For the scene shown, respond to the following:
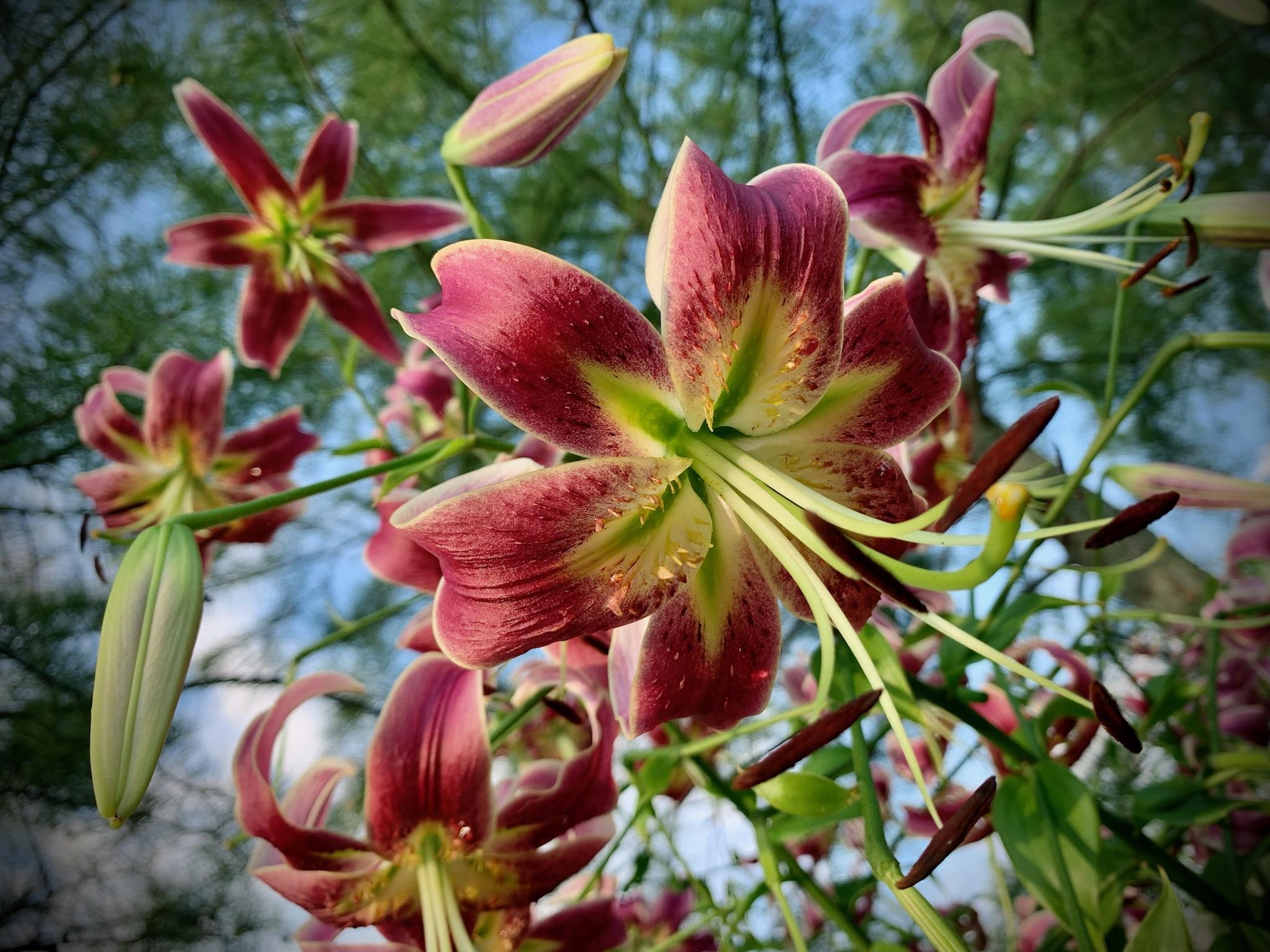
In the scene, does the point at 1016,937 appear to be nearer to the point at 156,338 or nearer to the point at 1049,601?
the point at 1049,601

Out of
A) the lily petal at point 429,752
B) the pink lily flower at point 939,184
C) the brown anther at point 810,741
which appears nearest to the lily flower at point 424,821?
the lily petal at point 429,752

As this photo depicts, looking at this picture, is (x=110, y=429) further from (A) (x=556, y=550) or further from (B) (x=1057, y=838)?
(B) (x=1057, y=838)

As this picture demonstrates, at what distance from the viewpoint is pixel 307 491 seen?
0.28 meters

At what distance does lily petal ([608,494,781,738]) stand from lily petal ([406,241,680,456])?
0.07m

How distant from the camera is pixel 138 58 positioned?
2.90 ft

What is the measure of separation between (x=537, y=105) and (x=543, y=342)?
165 millimetres

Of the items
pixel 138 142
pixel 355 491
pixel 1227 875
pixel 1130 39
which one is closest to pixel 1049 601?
pixel 1227 875

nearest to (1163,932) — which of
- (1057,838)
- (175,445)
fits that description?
(1057,838)

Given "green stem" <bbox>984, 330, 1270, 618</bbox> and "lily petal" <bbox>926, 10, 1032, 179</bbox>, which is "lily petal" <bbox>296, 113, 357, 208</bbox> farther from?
"green stem" <bbox>984, 330, 1270, 618</bbox>

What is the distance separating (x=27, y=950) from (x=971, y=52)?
2.42 feet

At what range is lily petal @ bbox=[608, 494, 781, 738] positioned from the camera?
287mm

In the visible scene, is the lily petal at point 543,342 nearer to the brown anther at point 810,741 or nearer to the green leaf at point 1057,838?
the brown anther at point 810,741

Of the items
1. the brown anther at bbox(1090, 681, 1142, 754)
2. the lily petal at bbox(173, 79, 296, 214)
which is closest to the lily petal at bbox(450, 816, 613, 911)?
the brown anther at bbox(1090, 681, 1142, 754)

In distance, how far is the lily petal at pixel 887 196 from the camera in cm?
35
